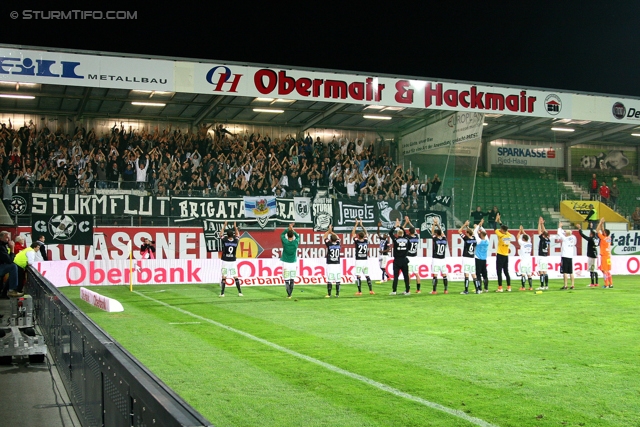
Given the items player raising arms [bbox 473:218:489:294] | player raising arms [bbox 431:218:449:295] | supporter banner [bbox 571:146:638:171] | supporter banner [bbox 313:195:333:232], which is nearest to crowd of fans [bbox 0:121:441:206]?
supporter banner [bbox 313:195:333:232]

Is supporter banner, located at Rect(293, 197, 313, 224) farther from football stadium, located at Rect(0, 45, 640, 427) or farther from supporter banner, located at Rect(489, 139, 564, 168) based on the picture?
supporter banner, located at Rect(489, 139, 564, 168)

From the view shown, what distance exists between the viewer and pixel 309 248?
30312 millimetres

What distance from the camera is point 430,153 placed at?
112 feet

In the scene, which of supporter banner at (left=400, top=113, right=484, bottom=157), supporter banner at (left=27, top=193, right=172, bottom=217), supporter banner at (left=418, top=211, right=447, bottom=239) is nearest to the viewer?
supporter banner at (left=27, top=193, right=172, bottom=217)

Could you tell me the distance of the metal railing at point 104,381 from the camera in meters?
3.59

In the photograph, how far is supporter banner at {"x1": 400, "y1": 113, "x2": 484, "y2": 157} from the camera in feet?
106

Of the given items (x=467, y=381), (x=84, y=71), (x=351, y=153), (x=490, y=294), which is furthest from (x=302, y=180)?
(x=467, y=381)

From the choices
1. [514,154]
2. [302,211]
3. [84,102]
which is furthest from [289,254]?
[514,154]

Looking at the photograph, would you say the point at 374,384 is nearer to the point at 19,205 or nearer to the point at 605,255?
the point at 605,255

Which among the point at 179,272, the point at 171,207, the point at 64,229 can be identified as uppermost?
the point at 171,207

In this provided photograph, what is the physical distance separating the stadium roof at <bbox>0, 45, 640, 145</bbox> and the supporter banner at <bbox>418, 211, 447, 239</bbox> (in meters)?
5.20

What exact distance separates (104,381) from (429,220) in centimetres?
2708

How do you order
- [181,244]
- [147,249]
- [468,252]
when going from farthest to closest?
1. [181,244]
2. [147,249]
3. [468,252]

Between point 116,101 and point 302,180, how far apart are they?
996 centimetres
